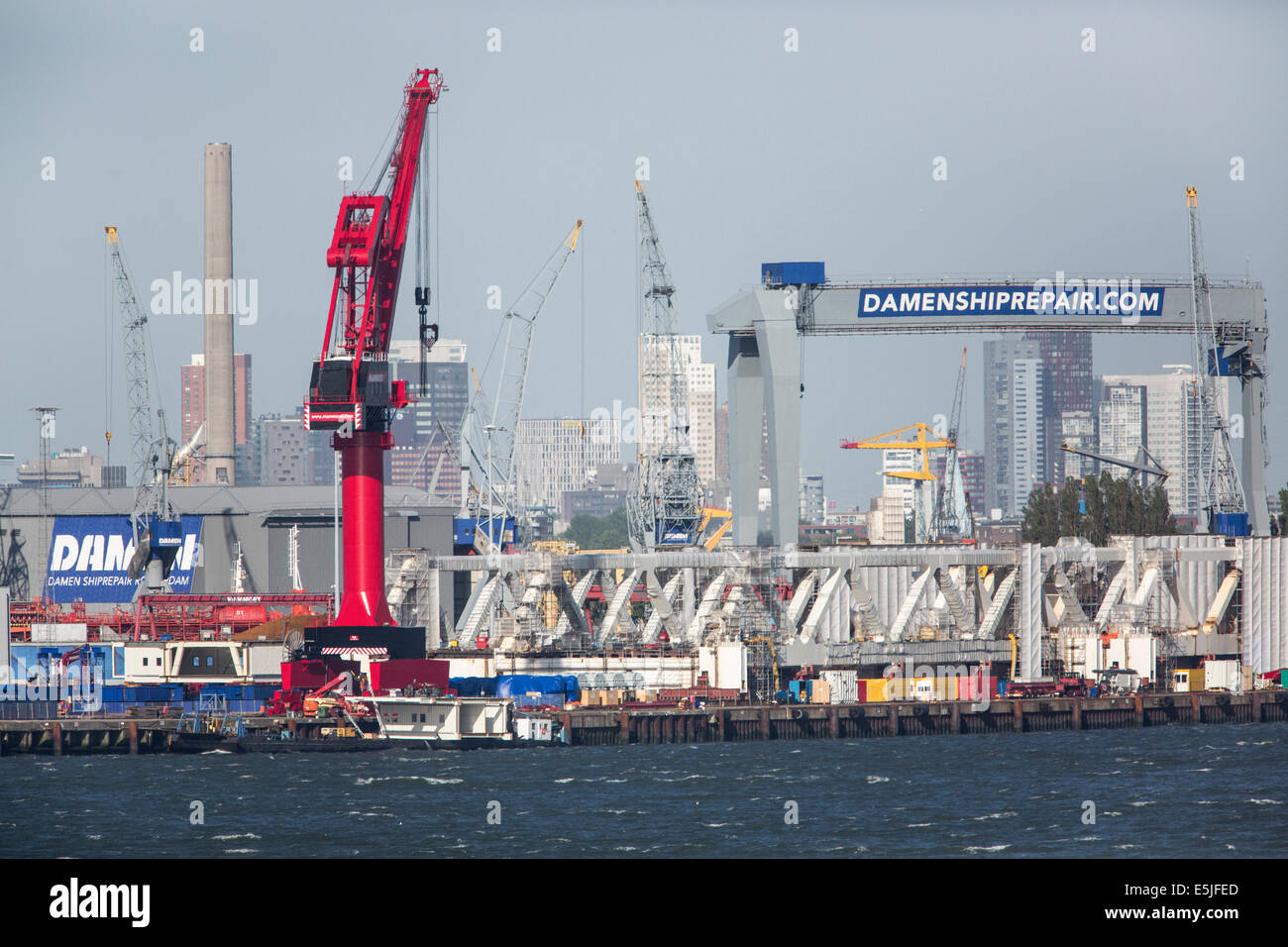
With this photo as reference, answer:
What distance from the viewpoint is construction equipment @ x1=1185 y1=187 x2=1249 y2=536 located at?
307 feet

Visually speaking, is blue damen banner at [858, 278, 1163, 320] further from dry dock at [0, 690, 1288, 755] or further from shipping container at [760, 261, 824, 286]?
dry dock at [0, 690, 1288, 755]

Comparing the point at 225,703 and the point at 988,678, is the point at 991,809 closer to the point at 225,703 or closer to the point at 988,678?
the point at 988,678

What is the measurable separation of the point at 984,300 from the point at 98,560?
73.1 m

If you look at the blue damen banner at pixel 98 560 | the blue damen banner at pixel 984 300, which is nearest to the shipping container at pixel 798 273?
the blue damen banner at pixel 984 300

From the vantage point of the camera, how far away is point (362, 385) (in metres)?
81.4

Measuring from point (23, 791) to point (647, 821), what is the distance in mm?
25241

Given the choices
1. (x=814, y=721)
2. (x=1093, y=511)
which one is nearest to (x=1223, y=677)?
(x=814, y=721)

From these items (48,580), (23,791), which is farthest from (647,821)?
(48,580)

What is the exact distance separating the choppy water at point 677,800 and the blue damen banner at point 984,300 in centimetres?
2164

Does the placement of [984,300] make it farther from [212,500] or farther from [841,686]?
[212,500]

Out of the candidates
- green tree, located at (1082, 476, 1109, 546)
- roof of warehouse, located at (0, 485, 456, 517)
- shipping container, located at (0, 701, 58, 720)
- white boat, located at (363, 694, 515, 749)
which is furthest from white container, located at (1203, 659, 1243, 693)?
shipping container, located at (0, 701, 58, 720)

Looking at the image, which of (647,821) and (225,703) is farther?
(225,703)

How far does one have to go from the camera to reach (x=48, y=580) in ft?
422

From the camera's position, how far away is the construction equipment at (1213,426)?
93.7 meters
